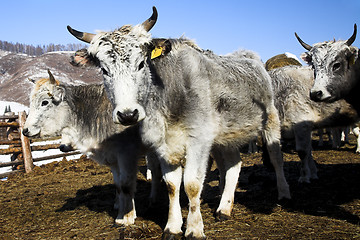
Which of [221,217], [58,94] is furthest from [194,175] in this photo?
[58,94]

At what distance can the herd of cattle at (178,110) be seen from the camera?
12.1ft

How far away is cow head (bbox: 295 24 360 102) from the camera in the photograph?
5.08 meters

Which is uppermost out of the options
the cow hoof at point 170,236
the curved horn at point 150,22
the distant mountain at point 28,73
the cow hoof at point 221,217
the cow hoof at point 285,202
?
the distant mountain at point 28,73

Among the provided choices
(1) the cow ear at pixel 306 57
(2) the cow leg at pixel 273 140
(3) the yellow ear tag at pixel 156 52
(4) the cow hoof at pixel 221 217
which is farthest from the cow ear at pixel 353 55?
(3) the yellow ear tag at pixel 156 52

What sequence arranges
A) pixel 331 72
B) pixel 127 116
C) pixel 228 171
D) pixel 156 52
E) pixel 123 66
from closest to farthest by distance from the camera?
pixel 127 116
pixel 123 66
pixel 156 52
pixel 331 72
pixel 228 171

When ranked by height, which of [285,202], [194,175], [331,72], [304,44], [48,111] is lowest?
[285,202]

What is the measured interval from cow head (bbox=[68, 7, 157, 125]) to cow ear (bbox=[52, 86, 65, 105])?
2.25m

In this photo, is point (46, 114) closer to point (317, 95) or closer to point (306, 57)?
point (317, 95)

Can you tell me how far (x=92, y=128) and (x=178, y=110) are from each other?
2.14 m

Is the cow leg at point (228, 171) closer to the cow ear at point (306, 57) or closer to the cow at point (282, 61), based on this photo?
the cow ear at point (306, 57)

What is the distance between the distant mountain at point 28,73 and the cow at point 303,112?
224ft

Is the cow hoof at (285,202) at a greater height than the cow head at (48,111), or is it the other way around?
the cow head at (48,111)

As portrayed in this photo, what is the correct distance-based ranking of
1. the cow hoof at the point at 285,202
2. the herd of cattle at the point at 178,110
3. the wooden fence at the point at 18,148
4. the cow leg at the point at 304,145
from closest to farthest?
the herd of cattle at the point at 178,110
the cow hoof at the point at 285,202
the cow leg at the point at 304,145
the wooden fence at the point at 18,148

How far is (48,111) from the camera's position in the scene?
588 centimetres
